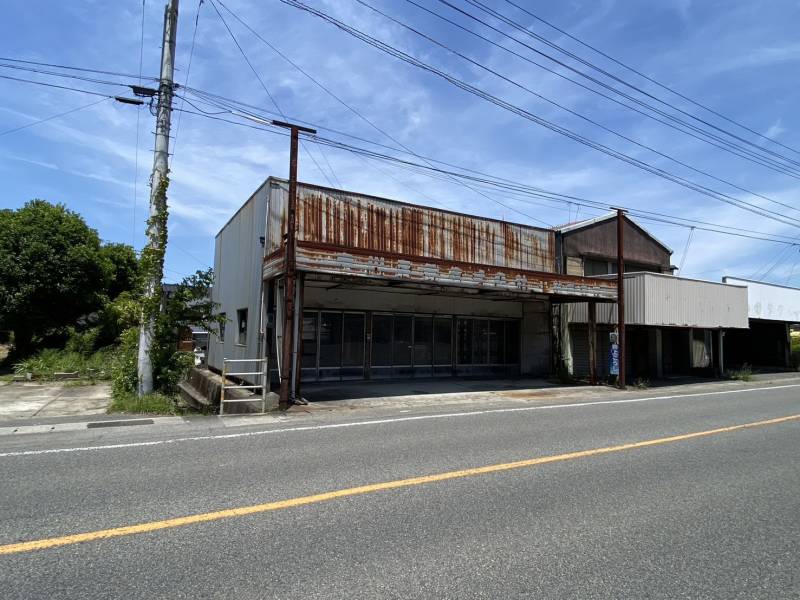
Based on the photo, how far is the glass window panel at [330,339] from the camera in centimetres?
1683

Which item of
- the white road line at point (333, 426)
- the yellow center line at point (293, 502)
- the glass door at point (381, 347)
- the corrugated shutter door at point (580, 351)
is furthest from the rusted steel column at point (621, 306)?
the yellow center line at point (293, 502)

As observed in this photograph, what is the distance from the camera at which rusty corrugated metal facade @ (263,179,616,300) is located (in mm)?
12766

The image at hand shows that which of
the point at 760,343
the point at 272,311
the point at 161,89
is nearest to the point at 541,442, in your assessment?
the point at 272,311

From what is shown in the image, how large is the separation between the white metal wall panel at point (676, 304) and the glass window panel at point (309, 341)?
34.1 ft

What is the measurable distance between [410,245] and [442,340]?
3.93 metres

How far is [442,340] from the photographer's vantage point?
1939 centimetres

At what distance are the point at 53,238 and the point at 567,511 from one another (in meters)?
22.4

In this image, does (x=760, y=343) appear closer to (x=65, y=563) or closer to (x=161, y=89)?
(x=161, y=89)

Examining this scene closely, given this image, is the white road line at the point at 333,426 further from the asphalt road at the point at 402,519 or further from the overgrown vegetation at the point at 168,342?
the overgrown vegetation at the point at 168,342

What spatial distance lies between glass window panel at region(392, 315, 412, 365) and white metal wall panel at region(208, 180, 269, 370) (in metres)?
4.84

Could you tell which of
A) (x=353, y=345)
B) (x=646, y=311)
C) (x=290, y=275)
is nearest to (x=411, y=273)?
(x=290, y=275)

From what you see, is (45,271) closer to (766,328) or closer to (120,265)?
(120,265)

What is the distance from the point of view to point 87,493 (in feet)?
16.4

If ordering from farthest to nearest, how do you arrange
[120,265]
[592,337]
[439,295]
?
[120,265] → [439,295] → [592,337]
